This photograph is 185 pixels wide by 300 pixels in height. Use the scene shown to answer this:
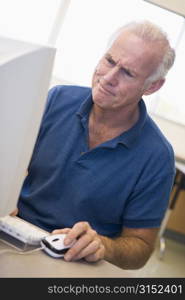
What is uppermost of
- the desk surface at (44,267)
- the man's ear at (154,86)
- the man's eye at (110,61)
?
the man's eye at (110,61)

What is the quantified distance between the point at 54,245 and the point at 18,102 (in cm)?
37

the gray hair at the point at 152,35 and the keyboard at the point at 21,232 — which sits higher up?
the gray hair at the point at 152,35

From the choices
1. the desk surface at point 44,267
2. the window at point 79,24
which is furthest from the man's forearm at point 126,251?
the window at point 79,24

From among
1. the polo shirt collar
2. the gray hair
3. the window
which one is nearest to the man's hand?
the polo shirt collar

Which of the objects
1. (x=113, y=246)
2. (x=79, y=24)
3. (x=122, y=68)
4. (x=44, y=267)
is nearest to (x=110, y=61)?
(x=122, y=68)

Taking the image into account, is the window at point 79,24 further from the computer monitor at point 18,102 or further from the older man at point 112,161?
the computer monitor at point 18,102

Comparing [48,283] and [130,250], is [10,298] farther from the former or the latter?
[130,250]

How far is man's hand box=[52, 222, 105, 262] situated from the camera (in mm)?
948

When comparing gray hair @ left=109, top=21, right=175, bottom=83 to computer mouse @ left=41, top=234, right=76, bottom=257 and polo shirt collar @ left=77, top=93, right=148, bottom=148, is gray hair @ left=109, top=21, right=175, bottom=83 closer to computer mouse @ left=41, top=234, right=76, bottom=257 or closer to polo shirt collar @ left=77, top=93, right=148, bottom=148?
polo shirt collar @ left=77, top=93, right=148, bottom=148

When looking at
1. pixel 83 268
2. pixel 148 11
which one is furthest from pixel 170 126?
pixel 83 268

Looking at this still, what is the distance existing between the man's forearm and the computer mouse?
6.8 inches

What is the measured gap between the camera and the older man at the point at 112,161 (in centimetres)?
124

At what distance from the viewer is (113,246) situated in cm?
113

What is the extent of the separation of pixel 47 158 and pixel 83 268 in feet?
1.45
